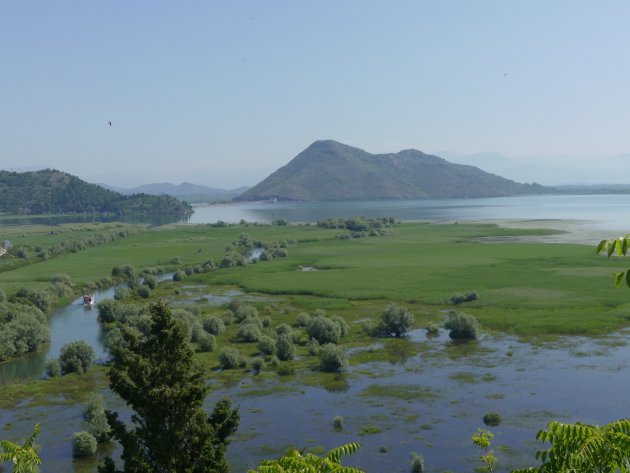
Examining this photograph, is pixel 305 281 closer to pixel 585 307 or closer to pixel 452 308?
pixel 452 308

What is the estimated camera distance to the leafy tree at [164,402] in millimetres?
22969

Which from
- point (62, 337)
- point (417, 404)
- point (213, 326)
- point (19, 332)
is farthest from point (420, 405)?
point (62, 337)

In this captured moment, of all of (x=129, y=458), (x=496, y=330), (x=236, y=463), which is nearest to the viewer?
(x=129, y=458)

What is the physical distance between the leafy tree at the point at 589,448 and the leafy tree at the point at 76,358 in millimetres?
52750

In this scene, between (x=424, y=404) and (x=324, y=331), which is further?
(x=324, y=331)

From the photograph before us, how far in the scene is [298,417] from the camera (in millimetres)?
43156

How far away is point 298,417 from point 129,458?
864 inches

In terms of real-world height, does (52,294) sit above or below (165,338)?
below

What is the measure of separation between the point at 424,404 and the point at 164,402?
26.3 metres

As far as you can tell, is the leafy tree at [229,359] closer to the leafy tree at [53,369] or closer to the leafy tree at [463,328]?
the leafy tree at [53,369]

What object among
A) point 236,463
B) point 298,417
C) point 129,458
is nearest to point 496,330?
point 298,417

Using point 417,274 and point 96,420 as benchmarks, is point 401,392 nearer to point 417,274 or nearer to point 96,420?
point 96,420

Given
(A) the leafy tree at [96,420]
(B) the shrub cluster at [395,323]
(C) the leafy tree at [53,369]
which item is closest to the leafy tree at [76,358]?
(C) the leafy tree at [53,369]

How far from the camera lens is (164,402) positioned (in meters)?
23.0
